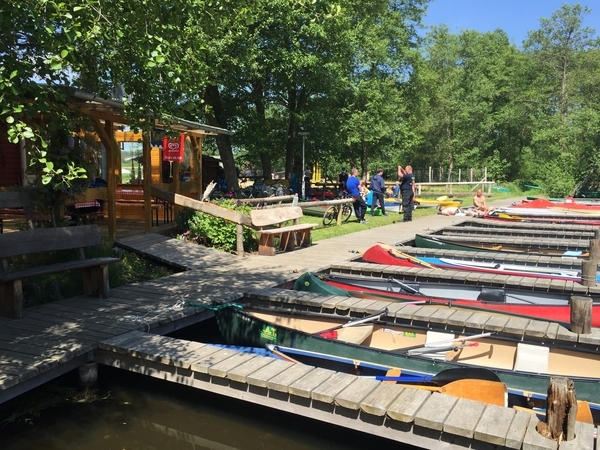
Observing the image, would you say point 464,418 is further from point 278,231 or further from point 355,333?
point 278,231

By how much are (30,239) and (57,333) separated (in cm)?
125

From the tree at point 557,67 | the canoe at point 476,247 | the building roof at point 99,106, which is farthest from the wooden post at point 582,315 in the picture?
the tree at point 557,67

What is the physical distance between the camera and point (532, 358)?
532cm

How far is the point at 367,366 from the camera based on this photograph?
5.05 metres

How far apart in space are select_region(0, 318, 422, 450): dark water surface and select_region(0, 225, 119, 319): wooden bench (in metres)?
1.26

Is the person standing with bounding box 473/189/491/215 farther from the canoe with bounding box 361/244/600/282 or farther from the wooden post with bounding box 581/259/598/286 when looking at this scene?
the wooden post with bounding box 581/259/598/286

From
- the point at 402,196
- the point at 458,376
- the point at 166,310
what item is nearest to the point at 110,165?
the point at 166,310

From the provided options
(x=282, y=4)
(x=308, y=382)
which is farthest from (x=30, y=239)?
(x=282, y=4)

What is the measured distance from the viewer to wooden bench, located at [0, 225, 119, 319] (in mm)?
5852

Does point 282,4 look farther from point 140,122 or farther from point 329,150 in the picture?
point 140,122

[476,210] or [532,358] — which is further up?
[476,210]

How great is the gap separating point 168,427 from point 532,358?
3.66m

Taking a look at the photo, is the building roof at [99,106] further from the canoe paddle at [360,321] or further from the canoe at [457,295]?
the canoe paddle at [360,321]

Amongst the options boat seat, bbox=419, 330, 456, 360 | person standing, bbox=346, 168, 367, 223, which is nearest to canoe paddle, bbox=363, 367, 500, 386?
boat seat, bbox=419, 330, 456, 360
